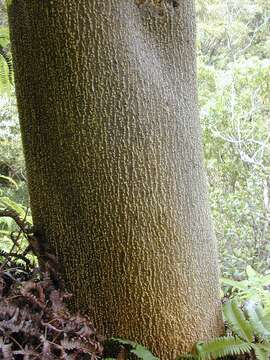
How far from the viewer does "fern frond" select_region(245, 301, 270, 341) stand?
174 cm

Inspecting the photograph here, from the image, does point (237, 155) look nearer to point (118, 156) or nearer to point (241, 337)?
point (241, 337)

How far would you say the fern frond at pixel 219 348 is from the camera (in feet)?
5.09

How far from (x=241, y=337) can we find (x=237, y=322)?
0.06m

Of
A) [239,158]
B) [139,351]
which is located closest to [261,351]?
[139,351]

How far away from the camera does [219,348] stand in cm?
156

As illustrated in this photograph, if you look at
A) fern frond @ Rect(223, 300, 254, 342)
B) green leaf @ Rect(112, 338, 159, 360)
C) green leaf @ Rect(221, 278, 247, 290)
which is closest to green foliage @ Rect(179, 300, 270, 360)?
fern frond @ Rect(223, 300, 254, 342)

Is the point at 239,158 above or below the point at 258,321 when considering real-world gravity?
below

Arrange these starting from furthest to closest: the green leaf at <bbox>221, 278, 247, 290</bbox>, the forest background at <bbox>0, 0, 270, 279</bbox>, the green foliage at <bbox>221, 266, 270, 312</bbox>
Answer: the forest background at <bbox>0, 0, 270, 279</bbox> → the green leaf at <bbox>221, 278, 247, 290</bbox> → the green foliage at <bbox>221, 266, 270, 312</bbox>

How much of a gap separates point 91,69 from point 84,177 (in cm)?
34

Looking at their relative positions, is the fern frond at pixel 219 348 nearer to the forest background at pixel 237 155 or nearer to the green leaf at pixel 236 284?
the green leaf at pixel 236 284

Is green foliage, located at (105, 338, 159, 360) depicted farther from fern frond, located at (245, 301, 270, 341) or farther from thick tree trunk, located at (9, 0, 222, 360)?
fern frond, located at (245, 301, 270, 341)

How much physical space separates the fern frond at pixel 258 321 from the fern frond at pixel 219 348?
0.16m

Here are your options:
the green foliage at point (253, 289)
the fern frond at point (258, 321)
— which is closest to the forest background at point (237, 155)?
the green foliage at point (253, 289)

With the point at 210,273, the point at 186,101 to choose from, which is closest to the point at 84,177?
the point at 186,101
